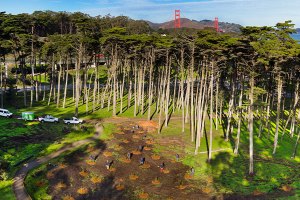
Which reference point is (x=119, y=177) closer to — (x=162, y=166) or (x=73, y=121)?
(x=162, y=166)

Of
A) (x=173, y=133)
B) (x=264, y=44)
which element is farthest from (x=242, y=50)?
(x=173, y=133)

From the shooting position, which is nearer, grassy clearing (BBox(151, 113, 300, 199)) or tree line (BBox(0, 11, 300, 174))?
grassy clearing (BBox(151, 113, 300, 199))

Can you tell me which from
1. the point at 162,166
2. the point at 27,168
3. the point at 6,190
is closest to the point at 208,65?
the point at 162,166

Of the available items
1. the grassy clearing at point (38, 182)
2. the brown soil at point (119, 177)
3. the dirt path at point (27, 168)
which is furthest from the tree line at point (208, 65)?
the grassy clearing at point (38, 182)

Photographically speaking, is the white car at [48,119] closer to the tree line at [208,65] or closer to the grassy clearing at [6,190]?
the tree line at [208,65]

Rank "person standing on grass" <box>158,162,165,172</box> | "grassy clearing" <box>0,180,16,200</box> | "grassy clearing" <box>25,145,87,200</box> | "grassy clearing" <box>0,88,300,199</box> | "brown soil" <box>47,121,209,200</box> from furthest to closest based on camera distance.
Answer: "person standing on grass" <box>158,162,165,172</box>
"grassy clearing" <box>0,88,300,199</box>
"brown soil" <box>47,121,209,200</box>
"grassy clearing" <box>25,145,87,200</box>
"grassy clearing" <box>0,180,16,200</box>

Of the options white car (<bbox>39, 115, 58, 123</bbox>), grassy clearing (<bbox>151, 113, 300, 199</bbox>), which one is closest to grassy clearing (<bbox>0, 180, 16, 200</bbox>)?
grassy clearing (<bbox>151, 113, 300, 199</bbox>)

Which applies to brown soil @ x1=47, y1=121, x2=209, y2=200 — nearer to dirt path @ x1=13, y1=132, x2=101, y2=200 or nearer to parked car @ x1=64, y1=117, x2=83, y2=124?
dirt path @ x1=13, y1=132, x2=101, y2=200
